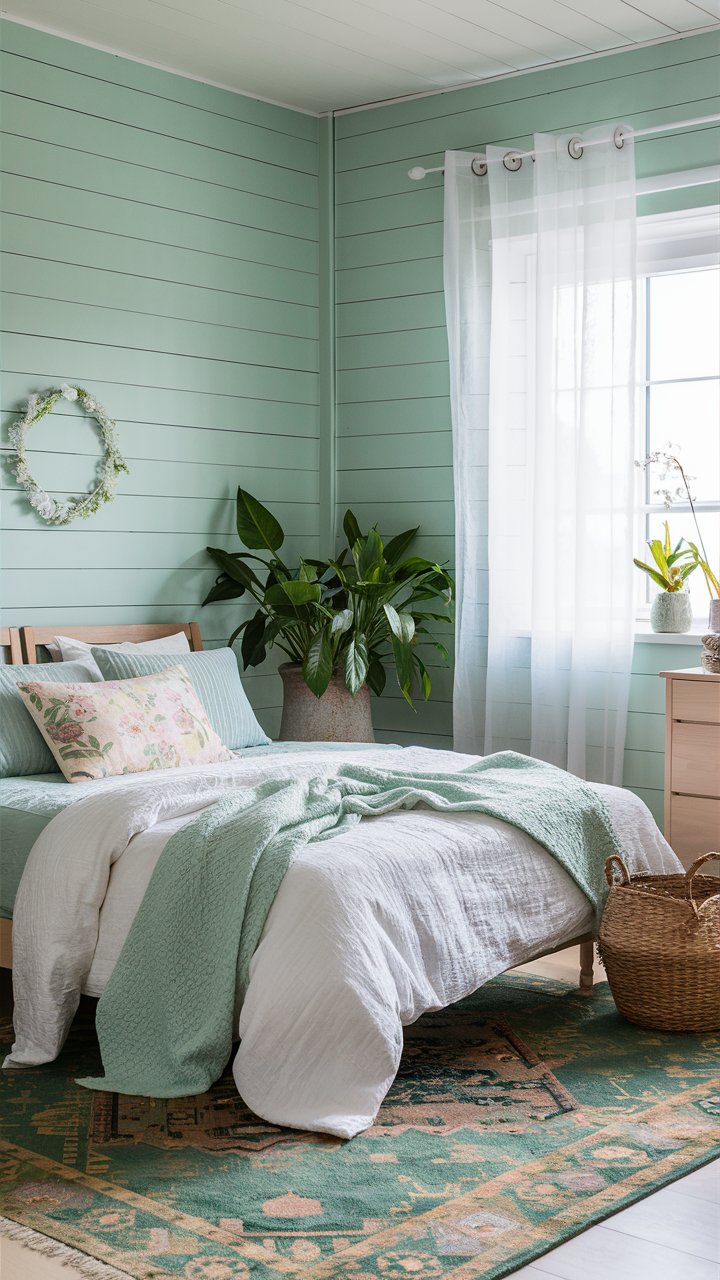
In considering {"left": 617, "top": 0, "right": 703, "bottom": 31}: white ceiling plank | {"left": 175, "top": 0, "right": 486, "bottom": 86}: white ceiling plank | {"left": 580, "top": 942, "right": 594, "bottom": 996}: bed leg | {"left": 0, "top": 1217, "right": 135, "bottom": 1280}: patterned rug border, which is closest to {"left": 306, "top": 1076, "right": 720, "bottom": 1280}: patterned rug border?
{"left": 0, "top": 1217, "right": 135, "bottom": 1280}: patterned rug border

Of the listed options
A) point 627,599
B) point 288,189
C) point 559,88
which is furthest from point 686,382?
point 288,189

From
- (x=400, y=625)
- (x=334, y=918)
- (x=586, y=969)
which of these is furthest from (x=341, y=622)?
(x=334, y=918)

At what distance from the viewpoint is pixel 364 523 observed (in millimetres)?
5371

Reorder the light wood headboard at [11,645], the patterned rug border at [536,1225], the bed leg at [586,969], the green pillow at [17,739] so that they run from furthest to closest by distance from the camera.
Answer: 1. the light wood headboard at [11,645]
2. the green pillow at [17,739]
3. the bed leg at [586,969]
4. the patterned rug border at [536,1225]

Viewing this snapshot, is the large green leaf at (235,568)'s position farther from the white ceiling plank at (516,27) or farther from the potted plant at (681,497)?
the white ceiling plank at (516,27)

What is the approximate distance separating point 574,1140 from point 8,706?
197 cm

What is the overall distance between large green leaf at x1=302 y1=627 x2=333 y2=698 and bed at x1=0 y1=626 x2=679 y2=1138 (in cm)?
88

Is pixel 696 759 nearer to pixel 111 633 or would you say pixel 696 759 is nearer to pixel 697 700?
pixel 697 700

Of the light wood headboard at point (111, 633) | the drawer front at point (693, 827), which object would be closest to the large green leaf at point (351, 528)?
the light wood headboard at point (111, 633)

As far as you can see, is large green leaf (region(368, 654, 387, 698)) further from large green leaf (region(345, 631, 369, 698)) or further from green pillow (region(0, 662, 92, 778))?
green pillow (region(0, 662, 92, 778))

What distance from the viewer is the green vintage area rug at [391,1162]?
2.20 m

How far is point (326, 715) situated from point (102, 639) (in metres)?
0.82

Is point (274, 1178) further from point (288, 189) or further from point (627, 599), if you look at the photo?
point (288, 189)

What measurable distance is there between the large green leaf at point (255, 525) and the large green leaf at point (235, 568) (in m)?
0.08
